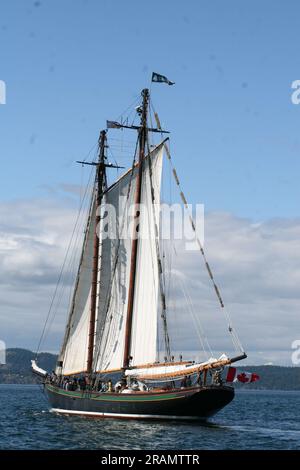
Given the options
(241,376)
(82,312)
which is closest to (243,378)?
(241,376)

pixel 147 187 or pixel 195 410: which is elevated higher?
pixel 147 187

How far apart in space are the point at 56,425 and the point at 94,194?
87.6ft

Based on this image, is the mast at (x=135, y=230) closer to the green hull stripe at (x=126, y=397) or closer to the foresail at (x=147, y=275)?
the foresail at (x=147, y=275)

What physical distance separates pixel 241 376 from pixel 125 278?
18.4m

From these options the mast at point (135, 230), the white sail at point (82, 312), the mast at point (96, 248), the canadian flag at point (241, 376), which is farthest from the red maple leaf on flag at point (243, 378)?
the white sail at point (82, 312)

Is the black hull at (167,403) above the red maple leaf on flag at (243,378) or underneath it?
→ underneath

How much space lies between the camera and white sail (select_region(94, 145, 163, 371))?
241 feet

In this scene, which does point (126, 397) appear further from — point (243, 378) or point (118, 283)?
point (118, 283)

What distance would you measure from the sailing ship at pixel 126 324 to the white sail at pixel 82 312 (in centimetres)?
11

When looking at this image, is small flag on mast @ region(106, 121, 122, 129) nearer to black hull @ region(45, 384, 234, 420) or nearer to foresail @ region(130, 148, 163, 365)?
foresail @ region(130, 148, 163, 365)

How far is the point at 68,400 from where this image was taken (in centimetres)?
7950

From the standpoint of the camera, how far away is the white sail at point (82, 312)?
8362cm
